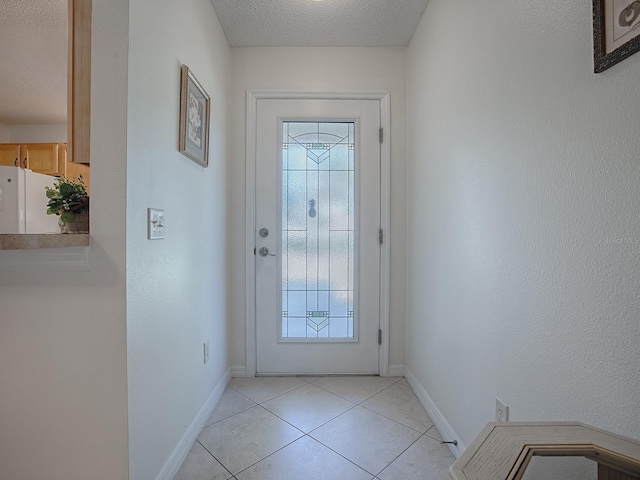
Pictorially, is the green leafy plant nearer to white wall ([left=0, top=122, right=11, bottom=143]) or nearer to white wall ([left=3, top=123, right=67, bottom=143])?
white wall ([left=3, top=123, right=67, bottom=143])

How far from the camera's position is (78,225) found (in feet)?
3.57

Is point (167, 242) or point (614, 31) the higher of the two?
point (614, 31)

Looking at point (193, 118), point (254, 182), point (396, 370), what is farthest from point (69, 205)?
point (396, 370)

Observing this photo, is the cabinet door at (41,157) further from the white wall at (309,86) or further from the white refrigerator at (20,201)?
the white wall at (309,86)

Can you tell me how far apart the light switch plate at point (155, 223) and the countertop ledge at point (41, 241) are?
21 cm

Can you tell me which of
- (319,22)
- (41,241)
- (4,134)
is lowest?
(41,241)

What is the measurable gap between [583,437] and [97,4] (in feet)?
5.74

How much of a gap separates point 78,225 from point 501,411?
1654 millimetres

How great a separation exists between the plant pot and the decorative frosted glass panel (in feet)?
4.58

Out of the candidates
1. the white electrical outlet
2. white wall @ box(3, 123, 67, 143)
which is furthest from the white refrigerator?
white wall @ box(3, 123, 67, 143)

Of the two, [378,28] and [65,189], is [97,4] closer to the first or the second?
[65,189]

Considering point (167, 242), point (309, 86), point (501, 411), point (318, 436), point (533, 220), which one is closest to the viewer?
point (533, 220)

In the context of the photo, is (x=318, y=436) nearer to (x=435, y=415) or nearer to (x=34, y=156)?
(x=435, y=415)

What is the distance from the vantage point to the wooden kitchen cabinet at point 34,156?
382 cm
